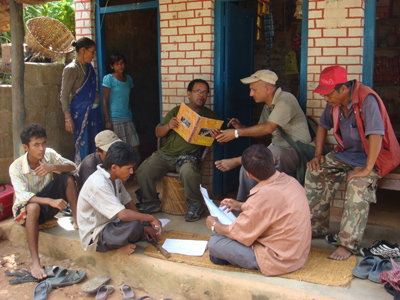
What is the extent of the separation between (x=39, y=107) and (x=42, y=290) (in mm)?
2730

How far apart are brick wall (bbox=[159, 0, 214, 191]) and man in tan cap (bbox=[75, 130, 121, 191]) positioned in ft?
3.88

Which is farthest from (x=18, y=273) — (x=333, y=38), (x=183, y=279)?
(x=333, y=38)

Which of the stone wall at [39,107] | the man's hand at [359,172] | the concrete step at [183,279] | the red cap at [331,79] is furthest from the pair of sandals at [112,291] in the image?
the stone wall at [39,107]

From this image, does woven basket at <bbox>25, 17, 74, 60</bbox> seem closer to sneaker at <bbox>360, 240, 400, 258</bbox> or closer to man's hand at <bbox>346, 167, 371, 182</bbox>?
man's hand at <bbox>346, 167, 371, 182</bbox>

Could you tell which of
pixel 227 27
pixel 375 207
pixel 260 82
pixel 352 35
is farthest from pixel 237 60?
pixel 375 207

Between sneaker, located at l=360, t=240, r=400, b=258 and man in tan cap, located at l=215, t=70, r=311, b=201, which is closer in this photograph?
sneaker, located at l=360, t=240, r=400, b=258

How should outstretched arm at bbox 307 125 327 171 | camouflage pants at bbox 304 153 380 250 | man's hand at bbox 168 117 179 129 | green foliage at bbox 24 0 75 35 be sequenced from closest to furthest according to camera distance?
camouflage pants at bbox 304 153 380 250
outstretched arm at bbox 307 125 327 171
man's hand at bbox 168 117 179 129
green foliage at bbox 24 0 75 35

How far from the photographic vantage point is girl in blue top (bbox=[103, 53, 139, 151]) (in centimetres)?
541

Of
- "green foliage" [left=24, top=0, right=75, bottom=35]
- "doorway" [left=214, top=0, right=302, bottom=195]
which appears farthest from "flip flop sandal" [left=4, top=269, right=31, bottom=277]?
"green foliage" [left=24, top=0, right=75, bottom=35]

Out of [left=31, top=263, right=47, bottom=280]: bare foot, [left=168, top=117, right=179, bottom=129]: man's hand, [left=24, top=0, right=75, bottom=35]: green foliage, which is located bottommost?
[left=31, top=263, right=47, bottom=280]: bare foot

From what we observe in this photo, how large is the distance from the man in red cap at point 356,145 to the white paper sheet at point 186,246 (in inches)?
44.1

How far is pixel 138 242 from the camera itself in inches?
153

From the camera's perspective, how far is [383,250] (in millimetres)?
3367

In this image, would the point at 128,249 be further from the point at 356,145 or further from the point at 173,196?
the point at 356,145
